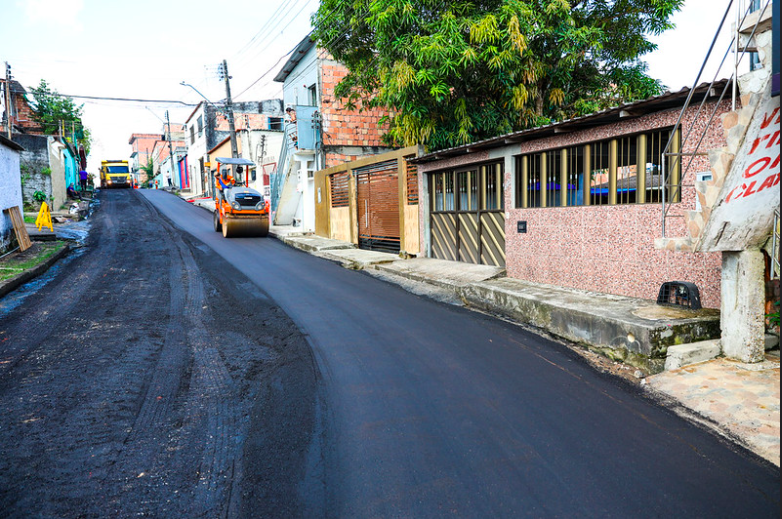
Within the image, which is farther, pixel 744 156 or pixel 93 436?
pixel 744 156

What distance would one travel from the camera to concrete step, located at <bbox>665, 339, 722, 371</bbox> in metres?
5.41

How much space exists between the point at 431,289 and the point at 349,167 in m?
8.62

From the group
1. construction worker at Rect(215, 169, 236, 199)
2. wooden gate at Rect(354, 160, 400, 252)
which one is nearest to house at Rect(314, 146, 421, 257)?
wooden gate at Rect(354, 160, 400, 252)

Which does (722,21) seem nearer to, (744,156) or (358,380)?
(744,156)

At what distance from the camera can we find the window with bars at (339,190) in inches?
749

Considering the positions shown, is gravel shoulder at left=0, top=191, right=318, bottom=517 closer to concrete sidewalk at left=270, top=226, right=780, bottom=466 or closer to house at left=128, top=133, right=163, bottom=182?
concrete sidewalk at left=270, top=226, right=780, bottom=466

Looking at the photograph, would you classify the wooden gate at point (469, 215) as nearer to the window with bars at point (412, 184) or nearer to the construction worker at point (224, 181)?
the window with bars at point (412, 184)

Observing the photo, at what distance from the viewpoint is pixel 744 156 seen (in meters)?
4.65

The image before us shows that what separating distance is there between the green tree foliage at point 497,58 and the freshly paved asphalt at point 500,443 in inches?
292

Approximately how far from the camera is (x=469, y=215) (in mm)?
12312

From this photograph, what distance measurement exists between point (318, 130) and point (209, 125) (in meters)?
25.4

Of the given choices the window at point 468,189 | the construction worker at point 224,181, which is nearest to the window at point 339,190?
the construction worker at point 224,181

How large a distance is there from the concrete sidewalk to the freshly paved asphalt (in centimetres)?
27


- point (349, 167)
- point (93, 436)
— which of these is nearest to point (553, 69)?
point (349, 167)
